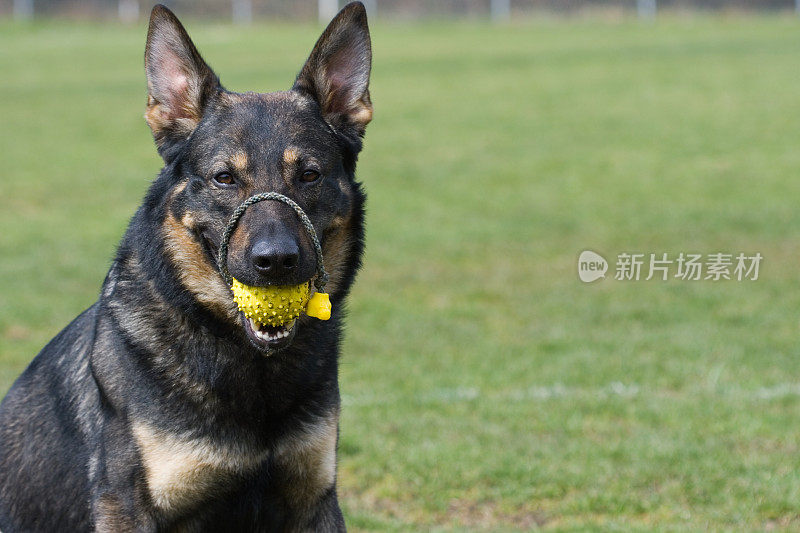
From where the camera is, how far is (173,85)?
4676 millimetres

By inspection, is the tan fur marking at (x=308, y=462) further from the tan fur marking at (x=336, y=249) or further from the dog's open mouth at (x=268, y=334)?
the tan fur marking at (x=336, y=249)

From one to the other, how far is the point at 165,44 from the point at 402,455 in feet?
10.7

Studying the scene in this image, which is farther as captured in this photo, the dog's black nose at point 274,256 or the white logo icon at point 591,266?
the white logo icon at point 591,266

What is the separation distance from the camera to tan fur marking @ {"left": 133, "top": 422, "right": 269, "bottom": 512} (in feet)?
14.0

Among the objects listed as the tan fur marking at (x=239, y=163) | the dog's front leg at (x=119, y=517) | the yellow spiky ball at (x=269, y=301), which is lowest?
the dog's front leg at (x=119, y=517)

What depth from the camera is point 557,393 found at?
8039mm

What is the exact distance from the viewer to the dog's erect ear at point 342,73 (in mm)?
4770

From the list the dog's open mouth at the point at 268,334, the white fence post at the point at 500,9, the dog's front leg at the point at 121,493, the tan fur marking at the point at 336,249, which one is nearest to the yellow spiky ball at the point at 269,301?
the dog's open mouth at the point at 268,334

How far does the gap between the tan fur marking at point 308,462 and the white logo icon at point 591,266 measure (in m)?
7.18

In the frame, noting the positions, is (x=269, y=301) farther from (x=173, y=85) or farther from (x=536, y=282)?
(x=536, y=282)

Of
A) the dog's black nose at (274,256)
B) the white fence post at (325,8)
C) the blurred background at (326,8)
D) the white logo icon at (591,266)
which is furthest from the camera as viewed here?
the white fence post at (325,8)

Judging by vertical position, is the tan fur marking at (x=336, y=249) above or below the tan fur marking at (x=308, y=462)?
above

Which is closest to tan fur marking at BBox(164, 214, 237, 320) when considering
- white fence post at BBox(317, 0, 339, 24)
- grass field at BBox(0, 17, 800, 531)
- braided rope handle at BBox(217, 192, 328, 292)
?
braided rope handle at BBox(217, 192, 328, 292)

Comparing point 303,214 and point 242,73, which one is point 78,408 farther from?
point 242,73
